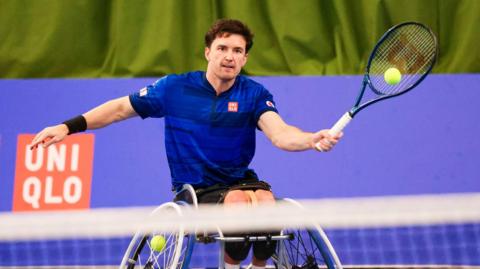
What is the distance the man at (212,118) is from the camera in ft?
12.4

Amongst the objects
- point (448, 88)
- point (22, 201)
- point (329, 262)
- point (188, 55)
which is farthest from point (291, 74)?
point (329, 262)

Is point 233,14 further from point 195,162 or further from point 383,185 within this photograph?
A: point 195,162

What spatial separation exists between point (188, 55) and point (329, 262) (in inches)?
121

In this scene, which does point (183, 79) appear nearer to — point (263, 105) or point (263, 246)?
point (263, 105)

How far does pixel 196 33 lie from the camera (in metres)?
6.15

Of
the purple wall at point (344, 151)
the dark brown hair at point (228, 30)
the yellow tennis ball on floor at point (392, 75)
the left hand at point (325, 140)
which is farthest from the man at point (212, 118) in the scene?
the purple wall at point (344, 151)

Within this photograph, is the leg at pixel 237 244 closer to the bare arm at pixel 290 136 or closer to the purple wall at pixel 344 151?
the bare arm at pixel 290 136

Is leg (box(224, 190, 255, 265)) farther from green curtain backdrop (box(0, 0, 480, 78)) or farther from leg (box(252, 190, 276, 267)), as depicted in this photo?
green curtain backdrop (box(0, 0, 480, 78))

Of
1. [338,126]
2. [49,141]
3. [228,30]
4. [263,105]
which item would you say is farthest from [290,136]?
[49,141]

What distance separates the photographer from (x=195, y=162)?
3795 mm

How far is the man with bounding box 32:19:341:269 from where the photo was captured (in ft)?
12.4

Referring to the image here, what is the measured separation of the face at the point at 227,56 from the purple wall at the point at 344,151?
5.36ft

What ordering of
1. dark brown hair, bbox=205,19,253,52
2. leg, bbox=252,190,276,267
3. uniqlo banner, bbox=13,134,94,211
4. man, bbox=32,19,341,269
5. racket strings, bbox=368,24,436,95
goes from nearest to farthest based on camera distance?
1. leg, bbox=252,190,276,267
2. man, bbox=32,19,341,269
3. dark brown hair, bbox=205,19,253,52
4. racket strings, bbox=368,24,436,95
5. uniqlo banner, bbox=13,134,94,211

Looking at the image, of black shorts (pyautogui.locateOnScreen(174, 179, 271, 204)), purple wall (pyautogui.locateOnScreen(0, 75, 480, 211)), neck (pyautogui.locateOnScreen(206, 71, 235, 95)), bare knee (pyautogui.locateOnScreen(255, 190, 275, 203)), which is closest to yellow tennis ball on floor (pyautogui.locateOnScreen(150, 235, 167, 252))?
black shorts (pyautogui.locateOnScreen(174, 179, 271, 204))
